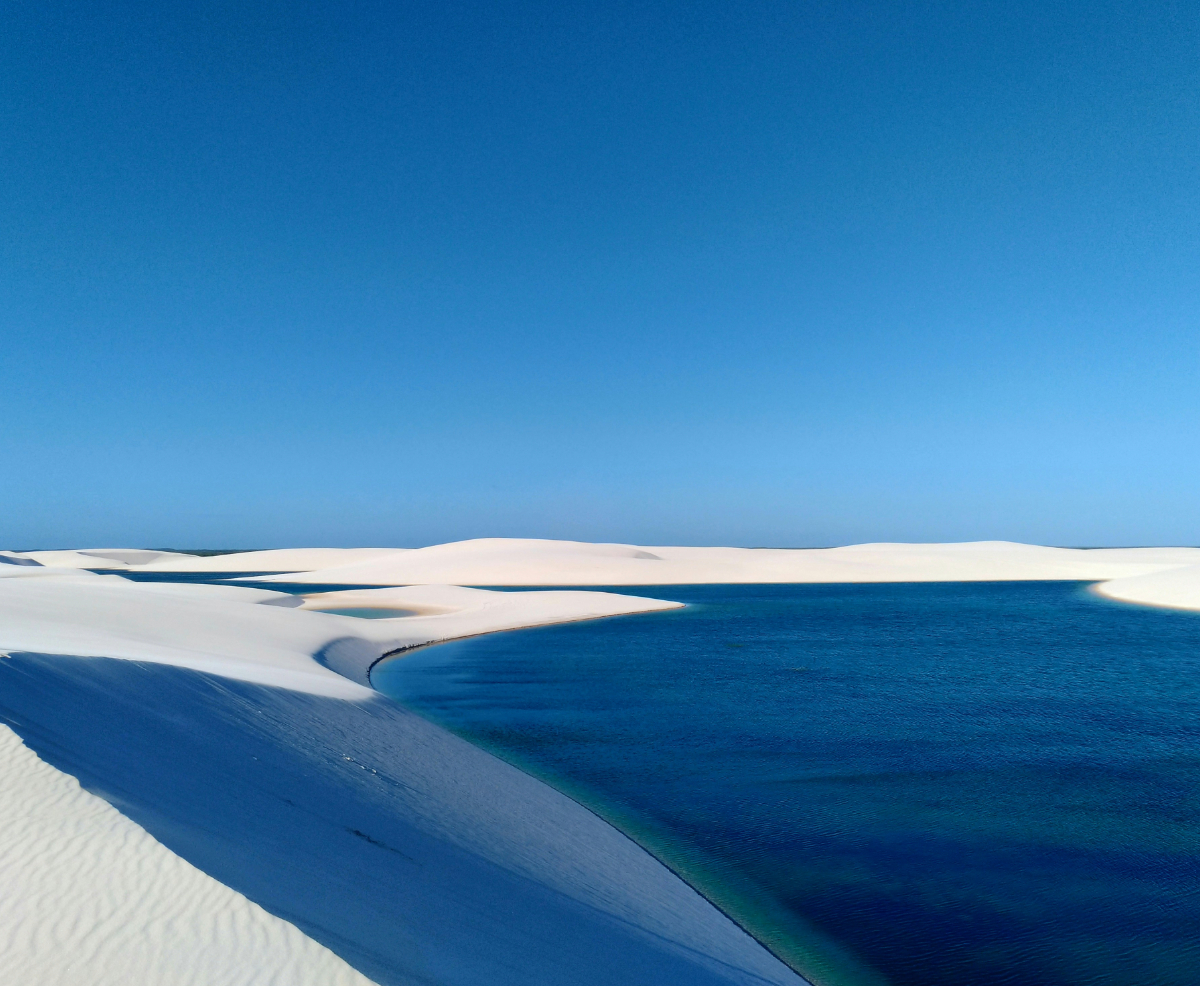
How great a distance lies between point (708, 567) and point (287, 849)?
64.4 m

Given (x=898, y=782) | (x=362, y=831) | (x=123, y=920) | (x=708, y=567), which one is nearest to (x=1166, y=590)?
(x=708, y=567)

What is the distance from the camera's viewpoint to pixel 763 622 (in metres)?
29.0

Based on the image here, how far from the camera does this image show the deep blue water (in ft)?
18.7

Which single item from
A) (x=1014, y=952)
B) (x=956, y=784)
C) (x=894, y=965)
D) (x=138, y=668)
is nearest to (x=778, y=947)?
(x=894, y=965)

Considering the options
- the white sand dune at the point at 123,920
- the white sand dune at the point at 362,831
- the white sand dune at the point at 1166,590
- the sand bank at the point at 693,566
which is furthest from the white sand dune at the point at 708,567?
the white sand dune at the point at 123,920

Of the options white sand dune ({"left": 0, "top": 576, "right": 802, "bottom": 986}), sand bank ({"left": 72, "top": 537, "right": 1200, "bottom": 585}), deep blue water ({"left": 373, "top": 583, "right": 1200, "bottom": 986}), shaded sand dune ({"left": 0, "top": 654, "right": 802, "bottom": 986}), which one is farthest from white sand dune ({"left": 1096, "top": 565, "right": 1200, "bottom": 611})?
shaded sand dune ({"left": 0, "top": 654, "right": 802, "bottom": 986})

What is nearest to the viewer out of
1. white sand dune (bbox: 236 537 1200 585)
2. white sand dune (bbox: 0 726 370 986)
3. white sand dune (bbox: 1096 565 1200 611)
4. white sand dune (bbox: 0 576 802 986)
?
white sand dune (bbox: 0 726 370 986)

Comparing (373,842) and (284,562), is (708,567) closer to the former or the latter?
(284,562)

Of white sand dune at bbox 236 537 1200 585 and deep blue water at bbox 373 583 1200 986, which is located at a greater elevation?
white sand dune at bbox 236 537 1200 585

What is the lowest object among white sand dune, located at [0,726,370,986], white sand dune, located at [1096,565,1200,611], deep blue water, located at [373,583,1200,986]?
deep blue water, located at [373,583,1200,986]

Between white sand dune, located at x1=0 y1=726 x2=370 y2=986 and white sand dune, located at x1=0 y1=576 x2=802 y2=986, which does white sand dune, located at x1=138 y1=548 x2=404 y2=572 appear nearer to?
white sand dune, located at x1=0 y1=576 x2=802 y2=986

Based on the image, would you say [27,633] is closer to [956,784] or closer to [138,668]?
[138,668]

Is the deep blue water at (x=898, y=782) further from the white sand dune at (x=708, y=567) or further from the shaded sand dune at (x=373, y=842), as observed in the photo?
the white sand dune at (x=708, y=567)

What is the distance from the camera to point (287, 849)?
4.43 metres
